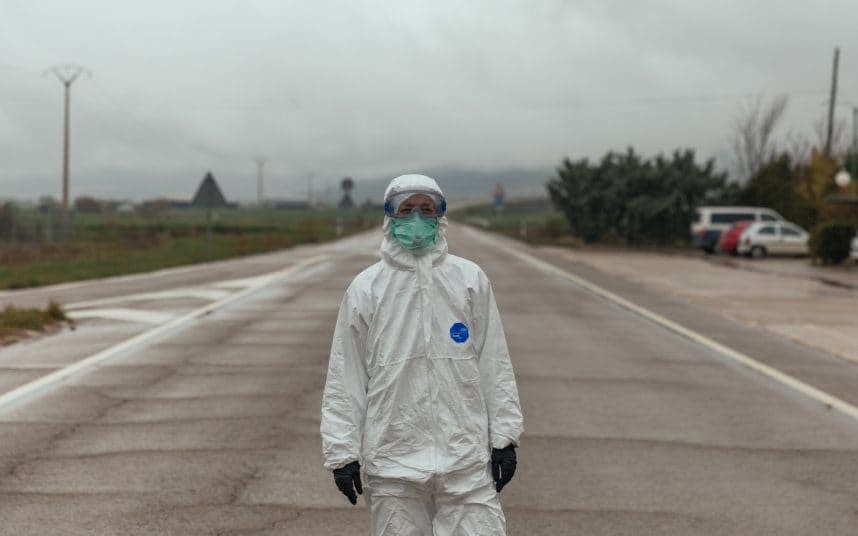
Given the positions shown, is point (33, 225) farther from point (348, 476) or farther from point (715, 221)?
point (348, 476)

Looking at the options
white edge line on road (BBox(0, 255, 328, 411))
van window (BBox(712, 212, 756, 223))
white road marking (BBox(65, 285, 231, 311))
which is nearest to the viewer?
white edge line on road (BBox(0, 255, 328, 411))

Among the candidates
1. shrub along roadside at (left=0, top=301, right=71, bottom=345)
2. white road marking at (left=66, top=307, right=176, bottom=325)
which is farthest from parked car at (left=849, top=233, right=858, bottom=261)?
shrub along roadside at (left=0, top=301, right=71, bottom=345)

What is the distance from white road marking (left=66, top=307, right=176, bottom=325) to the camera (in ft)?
51.9

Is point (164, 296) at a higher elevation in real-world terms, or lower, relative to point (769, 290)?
lower

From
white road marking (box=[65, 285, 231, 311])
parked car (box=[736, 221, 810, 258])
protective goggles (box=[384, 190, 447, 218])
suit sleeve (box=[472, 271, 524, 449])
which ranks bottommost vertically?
white road marking (box=[65, 285, 231, 311])

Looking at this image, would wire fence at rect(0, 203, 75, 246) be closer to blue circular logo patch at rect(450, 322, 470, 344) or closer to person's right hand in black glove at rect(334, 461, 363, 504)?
person's right hand in black glove at rect(334, 461, 363, 504)

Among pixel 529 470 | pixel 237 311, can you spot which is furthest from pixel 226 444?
pixel 237 311

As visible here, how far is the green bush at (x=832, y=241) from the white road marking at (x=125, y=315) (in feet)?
80.5

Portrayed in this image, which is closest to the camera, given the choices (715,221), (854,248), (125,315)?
(125,315)

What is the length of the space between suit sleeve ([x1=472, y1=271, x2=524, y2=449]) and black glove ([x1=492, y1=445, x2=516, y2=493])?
0.02 m

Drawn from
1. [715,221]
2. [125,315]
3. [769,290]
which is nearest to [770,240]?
[715,221]

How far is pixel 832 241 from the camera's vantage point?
3491 centimetres

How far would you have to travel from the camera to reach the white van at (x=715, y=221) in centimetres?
4403

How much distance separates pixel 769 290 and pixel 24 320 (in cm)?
1559
